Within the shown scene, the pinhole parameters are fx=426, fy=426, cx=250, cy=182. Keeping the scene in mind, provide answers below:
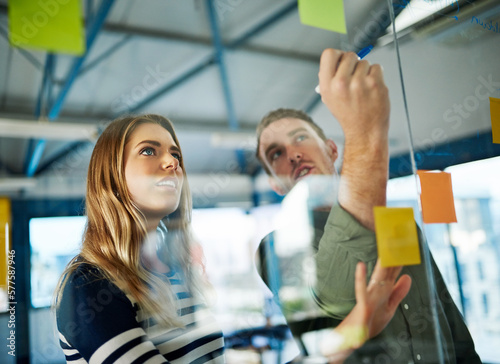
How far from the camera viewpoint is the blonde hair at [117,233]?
2.52 ft

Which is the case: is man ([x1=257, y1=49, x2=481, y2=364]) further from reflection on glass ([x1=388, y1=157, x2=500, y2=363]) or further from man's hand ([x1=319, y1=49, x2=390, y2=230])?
reflection on glass ([x1=388, y1=157, x2=500, y2=363])

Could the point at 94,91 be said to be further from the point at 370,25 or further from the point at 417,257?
the point at 417,257

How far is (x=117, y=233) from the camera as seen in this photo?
787 millimetres

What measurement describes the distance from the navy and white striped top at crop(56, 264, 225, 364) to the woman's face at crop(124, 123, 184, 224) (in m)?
0.16

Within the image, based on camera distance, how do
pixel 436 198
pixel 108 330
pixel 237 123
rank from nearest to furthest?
pixel 108 330 → pixel 237 123 → pixel 436 198

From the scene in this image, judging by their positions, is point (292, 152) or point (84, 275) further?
point (292, 152)

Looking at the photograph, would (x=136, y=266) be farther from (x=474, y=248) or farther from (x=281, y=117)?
(x=474, y=248)

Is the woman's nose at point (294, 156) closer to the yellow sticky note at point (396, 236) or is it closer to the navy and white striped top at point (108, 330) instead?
the yellow sticky note at point (396, 236)

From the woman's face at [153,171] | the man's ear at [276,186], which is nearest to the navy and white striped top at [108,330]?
the woman's face at [153,171]

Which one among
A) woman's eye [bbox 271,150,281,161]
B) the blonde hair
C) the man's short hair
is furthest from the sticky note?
the blonde hair

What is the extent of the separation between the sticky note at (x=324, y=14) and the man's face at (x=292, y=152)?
0.90ft

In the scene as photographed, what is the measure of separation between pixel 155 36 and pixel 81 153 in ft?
1.05

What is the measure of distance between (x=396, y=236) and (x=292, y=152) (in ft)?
1.14

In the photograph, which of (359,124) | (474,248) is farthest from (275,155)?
(474,248)
